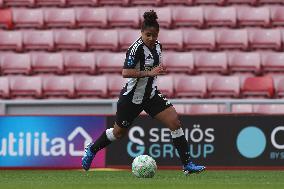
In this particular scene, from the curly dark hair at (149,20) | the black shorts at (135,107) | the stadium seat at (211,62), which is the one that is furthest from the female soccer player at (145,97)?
the stadium seat at (211,62)

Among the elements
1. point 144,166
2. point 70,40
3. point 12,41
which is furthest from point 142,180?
point 12,41

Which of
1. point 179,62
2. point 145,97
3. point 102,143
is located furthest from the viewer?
point 179,62

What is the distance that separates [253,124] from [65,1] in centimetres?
626

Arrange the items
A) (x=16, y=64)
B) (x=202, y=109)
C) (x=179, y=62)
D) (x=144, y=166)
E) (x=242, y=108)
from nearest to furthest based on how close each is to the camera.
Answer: (x=144, y=166) → (x=242, y=108) → (x=202, y=109) → (x=179, y=62) → (x=16, y=64)

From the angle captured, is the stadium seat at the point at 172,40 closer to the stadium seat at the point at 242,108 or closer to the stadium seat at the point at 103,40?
the stadium seat at the point at 103,40

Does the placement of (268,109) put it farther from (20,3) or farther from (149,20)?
(20,3)

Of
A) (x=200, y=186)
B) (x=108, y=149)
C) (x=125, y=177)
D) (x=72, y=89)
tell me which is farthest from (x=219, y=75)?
(x=200, y=186)

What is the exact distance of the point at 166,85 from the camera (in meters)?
14.5

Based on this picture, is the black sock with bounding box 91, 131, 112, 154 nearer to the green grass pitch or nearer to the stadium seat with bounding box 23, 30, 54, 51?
the green grass pitch

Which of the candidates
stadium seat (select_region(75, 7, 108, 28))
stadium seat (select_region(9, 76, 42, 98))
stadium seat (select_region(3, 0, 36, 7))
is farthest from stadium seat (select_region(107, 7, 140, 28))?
stadium seat (select_region(9, 76, 42, 98))

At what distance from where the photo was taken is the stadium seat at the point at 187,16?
1606 centimetres

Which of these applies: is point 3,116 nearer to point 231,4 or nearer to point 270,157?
point 270,157

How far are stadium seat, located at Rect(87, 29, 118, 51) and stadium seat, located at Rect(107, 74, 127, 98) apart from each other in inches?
41.9

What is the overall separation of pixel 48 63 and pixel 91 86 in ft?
3.72
